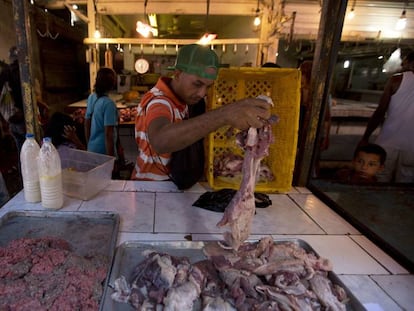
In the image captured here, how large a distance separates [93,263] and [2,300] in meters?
0.32

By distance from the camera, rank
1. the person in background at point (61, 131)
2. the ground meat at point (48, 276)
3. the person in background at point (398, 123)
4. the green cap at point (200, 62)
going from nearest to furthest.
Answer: the ground meat at point (48, 276)
the green cap at point (200, 62)
the person in background at point (61, 131)
the person in background at point (398, 123)

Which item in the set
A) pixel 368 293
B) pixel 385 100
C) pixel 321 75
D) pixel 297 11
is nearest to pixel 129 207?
pixel 368 293

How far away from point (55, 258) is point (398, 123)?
3.68 meters

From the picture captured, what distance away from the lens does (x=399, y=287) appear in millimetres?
1198

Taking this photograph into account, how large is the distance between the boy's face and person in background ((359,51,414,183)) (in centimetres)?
45

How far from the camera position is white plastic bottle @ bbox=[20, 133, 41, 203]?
5.21 feet

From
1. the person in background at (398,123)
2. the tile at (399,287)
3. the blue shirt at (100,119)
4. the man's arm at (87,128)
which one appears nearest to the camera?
the tile at (399,287)

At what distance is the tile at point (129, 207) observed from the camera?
1.54 meters

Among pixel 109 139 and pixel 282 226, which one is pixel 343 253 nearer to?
pixel 282 226

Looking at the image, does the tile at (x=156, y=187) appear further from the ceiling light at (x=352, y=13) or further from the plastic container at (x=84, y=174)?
the ceiling light at (x=352, y=13)

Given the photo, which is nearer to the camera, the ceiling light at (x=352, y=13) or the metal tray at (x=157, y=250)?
the metal tray at (x=157, y=250)

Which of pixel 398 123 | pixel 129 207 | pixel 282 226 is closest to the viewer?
pixel 282 226

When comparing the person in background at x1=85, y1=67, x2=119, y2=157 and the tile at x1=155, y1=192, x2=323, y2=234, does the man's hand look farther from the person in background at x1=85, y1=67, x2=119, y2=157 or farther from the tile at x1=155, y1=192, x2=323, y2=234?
the person in background at x1=85, y1=67, x2=119, y2=157

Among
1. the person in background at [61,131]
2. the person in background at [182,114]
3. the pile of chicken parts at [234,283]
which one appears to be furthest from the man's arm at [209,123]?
the person in background at [61,131]
